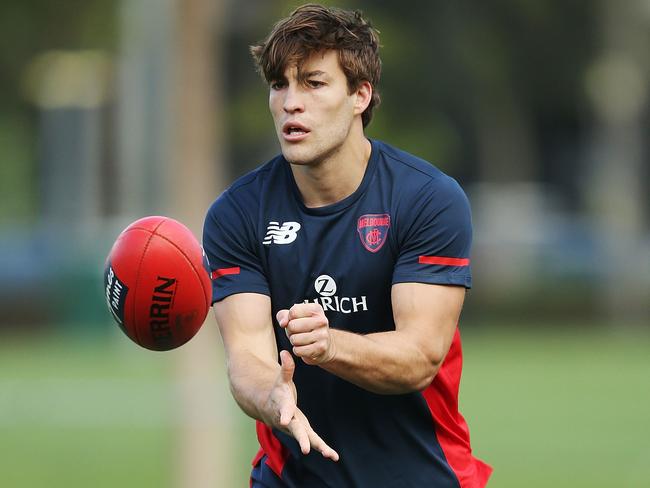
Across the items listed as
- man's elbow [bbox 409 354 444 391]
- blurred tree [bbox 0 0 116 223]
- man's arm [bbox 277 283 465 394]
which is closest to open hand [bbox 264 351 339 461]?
man's arm [bbox 277 283 465 394]

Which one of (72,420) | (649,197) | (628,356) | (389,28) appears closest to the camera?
(72,420)

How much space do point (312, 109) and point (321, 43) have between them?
0.27 meters

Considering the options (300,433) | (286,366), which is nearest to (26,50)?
(286,366)

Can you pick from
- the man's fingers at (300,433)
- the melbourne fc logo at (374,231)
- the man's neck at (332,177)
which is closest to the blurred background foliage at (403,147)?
the man's neck at (332,177)

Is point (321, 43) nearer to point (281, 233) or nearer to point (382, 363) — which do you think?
point (281, 233)

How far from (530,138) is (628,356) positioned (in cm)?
2273

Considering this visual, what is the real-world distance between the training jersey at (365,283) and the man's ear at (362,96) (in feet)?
0.69

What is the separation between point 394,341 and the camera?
17.5ft

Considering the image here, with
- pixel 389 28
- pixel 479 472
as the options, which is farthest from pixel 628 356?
pixel 479 472

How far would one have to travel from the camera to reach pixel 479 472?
5.94 meters

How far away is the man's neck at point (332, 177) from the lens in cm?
575

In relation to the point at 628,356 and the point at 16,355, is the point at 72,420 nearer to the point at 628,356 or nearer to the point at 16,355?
the point at 16,355

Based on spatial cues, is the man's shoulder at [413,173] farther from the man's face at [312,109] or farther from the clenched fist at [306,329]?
the clenched fist at [306,329]

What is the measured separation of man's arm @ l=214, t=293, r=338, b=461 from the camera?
5023mm
